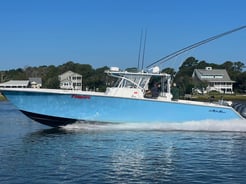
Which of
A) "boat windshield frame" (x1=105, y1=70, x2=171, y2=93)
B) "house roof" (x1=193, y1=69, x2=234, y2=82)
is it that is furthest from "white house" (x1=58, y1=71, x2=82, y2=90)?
"boat windshield frame" (x1=105, y1=70, x2=171, y2=93)

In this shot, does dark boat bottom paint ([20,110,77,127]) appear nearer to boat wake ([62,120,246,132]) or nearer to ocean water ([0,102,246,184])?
boat wake ([62,120,246,132])

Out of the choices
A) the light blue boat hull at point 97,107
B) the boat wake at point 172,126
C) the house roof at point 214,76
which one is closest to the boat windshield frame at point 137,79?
the light blue boat hull at point 97,107

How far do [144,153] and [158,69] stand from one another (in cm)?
944

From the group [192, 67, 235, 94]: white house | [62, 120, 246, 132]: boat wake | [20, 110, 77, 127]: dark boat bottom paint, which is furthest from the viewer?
[192, 67, 235, 94]: white house

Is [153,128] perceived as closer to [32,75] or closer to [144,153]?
[144,153]

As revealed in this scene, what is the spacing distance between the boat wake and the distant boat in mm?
250

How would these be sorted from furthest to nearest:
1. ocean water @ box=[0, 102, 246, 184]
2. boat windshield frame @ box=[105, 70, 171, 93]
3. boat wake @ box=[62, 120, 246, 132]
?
boat windshield frame @ box=[105, 70, 171, 93] → boat wake @ box=[62, 120, 246, 132] → ocean water @ box=[0, 102, 246, 184]

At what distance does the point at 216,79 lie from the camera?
160000 mm

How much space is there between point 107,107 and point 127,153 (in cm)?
708

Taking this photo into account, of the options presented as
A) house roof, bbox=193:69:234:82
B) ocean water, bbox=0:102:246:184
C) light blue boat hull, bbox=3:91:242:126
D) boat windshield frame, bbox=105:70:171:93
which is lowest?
ocean water, bbox=0:102:246:184

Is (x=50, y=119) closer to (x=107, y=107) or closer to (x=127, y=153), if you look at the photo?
(x=107, y=107)

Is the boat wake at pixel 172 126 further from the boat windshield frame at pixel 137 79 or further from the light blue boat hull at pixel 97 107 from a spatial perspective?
the boat windshield frame at pixel 137 79

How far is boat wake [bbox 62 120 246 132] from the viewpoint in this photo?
26.2 metres

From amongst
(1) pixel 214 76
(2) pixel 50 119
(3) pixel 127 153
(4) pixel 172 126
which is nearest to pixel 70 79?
(1) pixel 214 76
